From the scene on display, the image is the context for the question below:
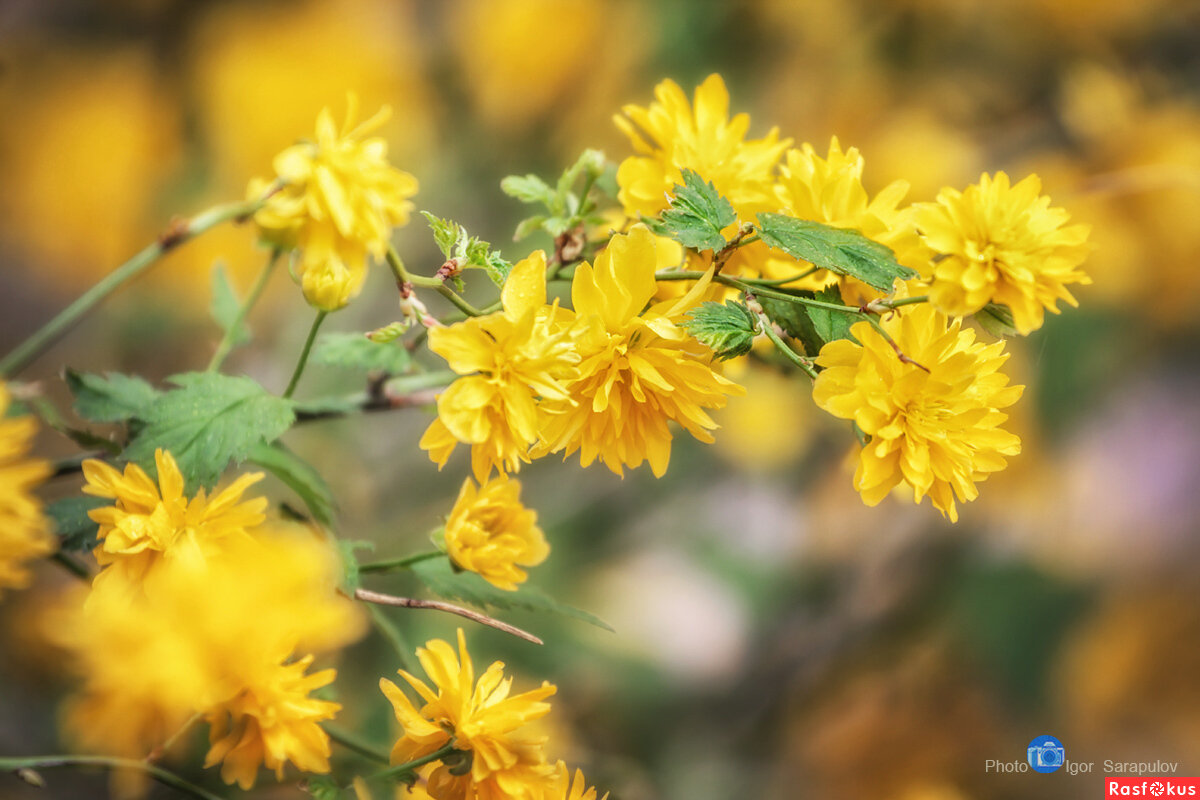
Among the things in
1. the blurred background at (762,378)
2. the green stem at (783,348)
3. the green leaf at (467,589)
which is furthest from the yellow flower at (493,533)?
the blurred background at (762,378)

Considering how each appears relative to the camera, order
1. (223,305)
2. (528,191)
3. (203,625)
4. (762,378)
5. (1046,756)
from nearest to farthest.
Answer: (203,625) < (528,191) < (223,305) < (1046,756) < (762,378)

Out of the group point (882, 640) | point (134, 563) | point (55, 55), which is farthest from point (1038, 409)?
point (55, 55)

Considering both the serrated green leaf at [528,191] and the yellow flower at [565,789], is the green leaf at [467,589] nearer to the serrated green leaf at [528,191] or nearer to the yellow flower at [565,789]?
the yellow flower at [565,789]

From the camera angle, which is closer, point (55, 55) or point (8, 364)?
point (8, 364)

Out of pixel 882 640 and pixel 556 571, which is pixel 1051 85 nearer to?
pixel 882 640

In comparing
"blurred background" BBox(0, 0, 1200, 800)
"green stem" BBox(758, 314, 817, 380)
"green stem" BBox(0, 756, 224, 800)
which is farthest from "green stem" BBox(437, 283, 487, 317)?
"blurred background" BBox(0, 0, 1200, 800)

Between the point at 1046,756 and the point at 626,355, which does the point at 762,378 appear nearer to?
the point at 1046,756

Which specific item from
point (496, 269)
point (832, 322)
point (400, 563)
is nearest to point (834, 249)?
point (832, 322)
